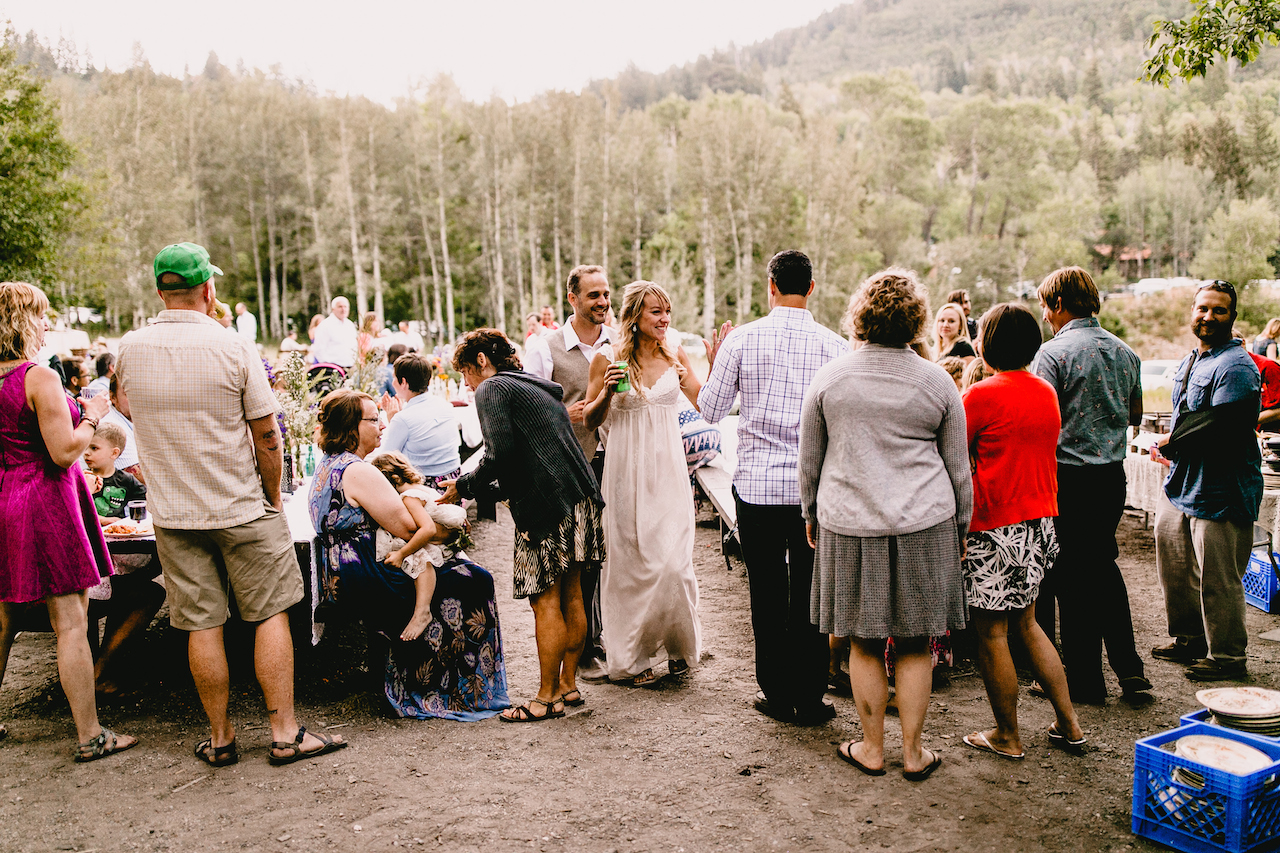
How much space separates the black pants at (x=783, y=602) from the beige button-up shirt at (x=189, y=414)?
1.86 m

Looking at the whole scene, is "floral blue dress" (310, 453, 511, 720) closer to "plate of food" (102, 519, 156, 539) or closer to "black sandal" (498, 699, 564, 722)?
"black sandal" (498, 699, 564, 722)

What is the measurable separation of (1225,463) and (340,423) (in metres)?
3.74

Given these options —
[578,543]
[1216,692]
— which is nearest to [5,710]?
[578,543]

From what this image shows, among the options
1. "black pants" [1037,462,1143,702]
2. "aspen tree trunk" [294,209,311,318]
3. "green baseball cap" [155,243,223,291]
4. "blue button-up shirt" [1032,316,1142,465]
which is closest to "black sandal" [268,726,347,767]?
"green baseball cap" [155,243,223,291]

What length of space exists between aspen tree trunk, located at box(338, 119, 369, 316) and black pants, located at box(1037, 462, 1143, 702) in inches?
1331

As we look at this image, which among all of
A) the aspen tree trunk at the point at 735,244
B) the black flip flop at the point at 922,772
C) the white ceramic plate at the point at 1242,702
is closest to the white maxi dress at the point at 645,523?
the black flip flop at the point at 922,772

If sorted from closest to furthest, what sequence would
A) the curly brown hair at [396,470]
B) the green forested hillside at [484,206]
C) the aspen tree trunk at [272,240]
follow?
the curly brown hair at [396,470]
the green forested hillside at [484,206]
the aspen tree trunk at [272,240]

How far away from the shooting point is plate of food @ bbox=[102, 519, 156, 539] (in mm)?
3691

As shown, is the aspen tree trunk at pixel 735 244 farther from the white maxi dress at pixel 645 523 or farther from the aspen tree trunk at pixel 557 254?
the white maxi dress at pixel 645 523

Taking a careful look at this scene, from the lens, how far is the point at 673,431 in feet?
12.9

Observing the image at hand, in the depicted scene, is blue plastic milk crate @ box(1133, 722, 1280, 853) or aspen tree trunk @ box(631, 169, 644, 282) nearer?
blue plastic milk crate @ box(1133, 722, 1280, 853)

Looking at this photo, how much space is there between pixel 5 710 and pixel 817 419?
365 centimetres

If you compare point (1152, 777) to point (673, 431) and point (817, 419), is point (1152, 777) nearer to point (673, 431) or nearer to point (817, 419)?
point (817, 419)

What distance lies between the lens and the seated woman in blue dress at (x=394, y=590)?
11.5ft
